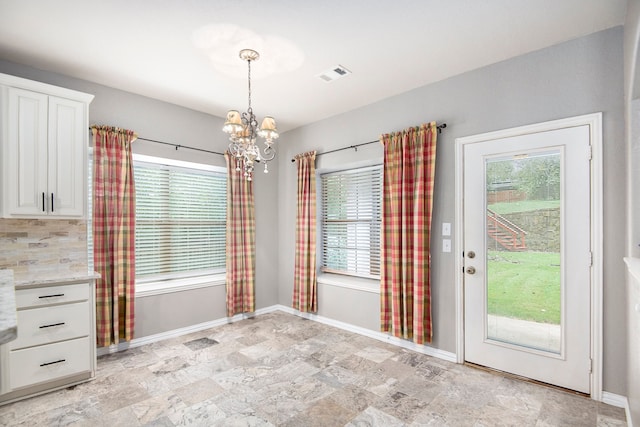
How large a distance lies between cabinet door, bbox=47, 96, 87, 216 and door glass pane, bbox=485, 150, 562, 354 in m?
3.65

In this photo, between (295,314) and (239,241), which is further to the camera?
(295,314)

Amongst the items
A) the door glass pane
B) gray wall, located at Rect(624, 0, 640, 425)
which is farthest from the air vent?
gray wall, located at Rect(624, 0, 640, 425)

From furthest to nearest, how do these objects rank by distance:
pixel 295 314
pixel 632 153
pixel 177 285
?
1. pixel 295 314
2. pixel 177 285
3. pixel 632 153

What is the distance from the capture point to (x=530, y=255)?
8.82 feet

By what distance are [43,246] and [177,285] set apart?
1.38m

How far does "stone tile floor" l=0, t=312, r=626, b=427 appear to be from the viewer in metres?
2.19

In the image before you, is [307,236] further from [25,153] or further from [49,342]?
[25,153]

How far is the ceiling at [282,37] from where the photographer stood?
83.8 inches

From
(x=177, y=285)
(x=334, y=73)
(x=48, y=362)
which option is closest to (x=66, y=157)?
(x=48, y=362)

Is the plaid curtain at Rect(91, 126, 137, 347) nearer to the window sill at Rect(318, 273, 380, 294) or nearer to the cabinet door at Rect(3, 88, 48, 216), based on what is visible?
the cabinet door at Rect(3, 88, 48, 216)

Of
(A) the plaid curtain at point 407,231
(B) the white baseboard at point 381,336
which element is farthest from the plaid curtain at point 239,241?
(A) the plaid curtain at point 407,231

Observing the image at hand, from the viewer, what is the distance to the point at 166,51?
104 inches

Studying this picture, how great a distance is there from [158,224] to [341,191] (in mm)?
2398

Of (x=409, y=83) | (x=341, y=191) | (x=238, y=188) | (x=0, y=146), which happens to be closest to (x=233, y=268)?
(x=238, y=188)
